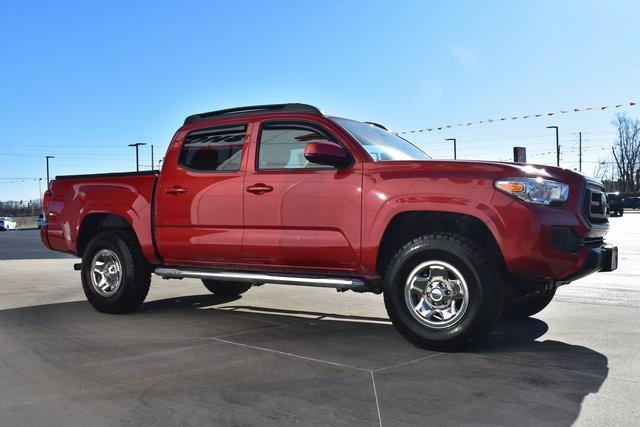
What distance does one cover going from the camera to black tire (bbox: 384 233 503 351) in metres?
4.46

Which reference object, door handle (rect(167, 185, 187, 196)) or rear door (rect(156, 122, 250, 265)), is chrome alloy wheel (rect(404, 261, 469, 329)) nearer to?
rear door (rect(156, 122, 250, 265))

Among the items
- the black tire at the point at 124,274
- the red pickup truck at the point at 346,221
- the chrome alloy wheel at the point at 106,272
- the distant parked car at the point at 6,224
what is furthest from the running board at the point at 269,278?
the distant parked car at the point at 6,224

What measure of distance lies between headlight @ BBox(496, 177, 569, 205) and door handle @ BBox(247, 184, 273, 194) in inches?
80.9

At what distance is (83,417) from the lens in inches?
129

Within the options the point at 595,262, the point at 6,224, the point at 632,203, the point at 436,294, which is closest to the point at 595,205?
the point at 595,262

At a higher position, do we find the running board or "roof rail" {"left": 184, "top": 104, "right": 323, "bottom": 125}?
"roof rail" {"left": 184, "top": 104, "right": 323, "bottom": 125}

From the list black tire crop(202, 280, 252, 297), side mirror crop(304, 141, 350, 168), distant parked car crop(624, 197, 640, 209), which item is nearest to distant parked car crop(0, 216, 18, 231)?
black tire crop(202, 280, 252, 297)

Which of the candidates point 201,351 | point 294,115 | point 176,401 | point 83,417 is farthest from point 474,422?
point 294,115

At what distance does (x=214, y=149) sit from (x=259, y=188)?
920 millimetres

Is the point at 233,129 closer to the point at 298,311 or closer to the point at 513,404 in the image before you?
the point at 298,311

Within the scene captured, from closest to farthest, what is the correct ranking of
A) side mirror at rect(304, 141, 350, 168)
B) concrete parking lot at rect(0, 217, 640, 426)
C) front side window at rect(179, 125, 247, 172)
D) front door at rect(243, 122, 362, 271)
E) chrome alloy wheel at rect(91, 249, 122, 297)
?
1. concrete parking lot at rect(0, 217, 640, 426)
2. side mirror at rect(304, 141, 350, 168)
3. front door at rect(243, 122, 362, 271)
4. front side window at rect(179, 125, 247, 172)
5. chrome alloy wheel at rect(91, 249, 122, 297)

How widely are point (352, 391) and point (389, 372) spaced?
0.51m

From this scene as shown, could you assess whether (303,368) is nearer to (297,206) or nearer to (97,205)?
(297,206)

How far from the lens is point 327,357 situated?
4.54 m
